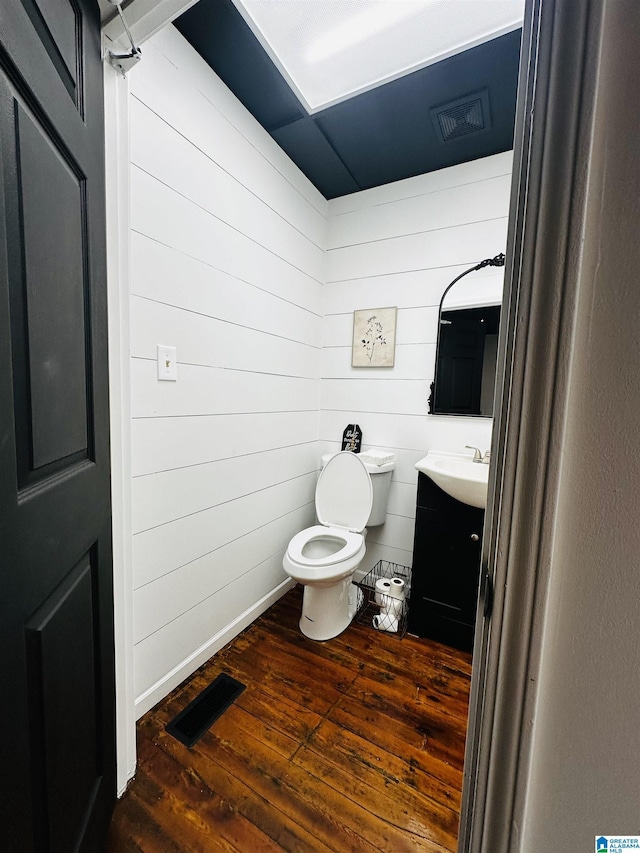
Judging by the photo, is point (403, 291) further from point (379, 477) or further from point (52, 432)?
point (52, 432)

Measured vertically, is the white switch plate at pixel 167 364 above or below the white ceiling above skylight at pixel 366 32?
below

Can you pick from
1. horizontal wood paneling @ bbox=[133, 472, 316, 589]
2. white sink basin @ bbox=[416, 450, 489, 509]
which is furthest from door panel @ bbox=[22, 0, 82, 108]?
white sink basin @ bbox=[416, 450, 489, 509]

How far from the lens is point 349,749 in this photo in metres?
1.23

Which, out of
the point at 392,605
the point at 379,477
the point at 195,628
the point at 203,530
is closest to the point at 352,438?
the point at 379,477

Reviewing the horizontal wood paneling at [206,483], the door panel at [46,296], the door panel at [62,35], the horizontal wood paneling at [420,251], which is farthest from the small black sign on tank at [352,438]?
the door panel at [62,35]

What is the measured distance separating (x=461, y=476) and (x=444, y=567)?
54 cm

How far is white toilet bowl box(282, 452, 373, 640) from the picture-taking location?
1635 millimetres

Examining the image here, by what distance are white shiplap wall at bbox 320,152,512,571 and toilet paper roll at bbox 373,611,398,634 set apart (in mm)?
356

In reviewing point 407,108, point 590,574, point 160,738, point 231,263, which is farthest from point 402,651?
point 407,108

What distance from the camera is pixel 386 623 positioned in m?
1.87

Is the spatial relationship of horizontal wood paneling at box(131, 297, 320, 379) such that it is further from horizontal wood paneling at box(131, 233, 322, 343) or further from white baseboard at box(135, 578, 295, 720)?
white baseboard at box(135, 578, 295, 720)

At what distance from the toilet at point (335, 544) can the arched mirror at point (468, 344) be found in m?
0.55

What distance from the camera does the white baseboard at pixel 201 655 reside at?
135 centimetres

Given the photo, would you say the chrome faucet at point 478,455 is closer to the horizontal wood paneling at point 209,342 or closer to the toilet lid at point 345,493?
the toilet lid at point 345,493
